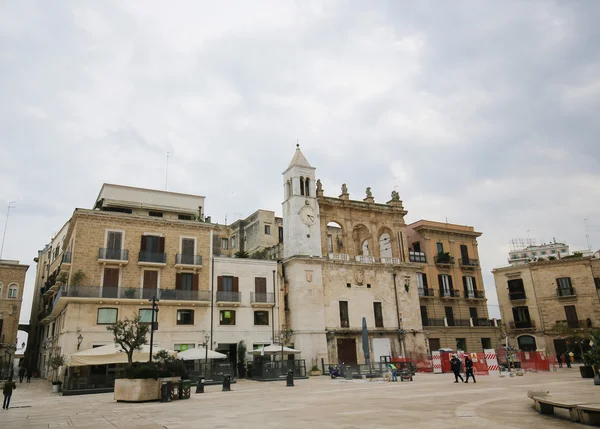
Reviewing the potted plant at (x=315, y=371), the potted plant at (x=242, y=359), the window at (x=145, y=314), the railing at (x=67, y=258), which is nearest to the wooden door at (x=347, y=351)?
the potted plant at (x=315, y=371)

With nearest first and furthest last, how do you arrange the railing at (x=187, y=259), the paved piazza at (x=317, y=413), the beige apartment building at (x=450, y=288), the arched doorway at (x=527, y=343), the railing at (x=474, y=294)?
the paved piazza at (x=317, y=413) → the railing at (x=187, y=259) → the beige apartment building at (x=450, y=288) → the railing at (x=474, y=294) → the arched doorway at (x=527, y=343)

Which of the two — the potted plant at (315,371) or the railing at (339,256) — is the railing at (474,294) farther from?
the potted plant at (315,371)

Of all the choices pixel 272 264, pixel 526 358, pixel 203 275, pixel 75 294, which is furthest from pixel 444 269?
pixel 75 294

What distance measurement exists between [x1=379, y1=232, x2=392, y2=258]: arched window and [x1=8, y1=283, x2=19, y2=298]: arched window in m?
38.6

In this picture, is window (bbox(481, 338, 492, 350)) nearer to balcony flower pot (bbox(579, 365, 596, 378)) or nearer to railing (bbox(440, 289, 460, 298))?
railing (bbox(440, 289, 460, 298))

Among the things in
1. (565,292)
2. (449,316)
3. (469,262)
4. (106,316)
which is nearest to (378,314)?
(449,316)

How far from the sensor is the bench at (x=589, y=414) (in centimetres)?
977

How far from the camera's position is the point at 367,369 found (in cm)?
3073

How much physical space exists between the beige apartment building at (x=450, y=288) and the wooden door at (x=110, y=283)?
28.9 metres

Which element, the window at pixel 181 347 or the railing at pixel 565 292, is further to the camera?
the railing at pixel 565 292

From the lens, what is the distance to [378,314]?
4069 cm

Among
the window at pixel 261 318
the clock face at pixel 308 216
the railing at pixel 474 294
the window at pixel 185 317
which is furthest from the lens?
the railing at pixel 474 294

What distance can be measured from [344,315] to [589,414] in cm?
2958

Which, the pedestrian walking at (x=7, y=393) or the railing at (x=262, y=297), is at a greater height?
the railing at (x=262, y=297)
